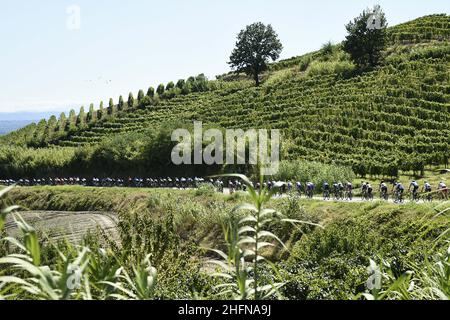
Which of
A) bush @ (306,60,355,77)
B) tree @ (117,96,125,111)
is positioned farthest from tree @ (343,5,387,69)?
tree @ (117,96,125,111)

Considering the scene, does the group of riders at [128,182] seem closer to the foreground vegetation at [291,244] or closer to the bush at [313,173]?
the foreground vegetation at [291,244]

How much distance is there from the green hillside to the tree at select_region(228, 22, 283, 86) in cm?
283

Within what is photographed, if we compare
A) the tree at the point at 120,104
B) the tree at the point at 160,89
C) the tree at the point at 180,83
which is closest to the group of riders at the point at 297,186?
the tree at the point at 120,104

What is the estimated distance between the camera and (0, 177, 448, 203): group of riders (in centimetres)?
2564

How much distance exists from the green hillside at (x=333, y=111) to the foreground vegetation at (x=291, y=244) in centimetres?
1374

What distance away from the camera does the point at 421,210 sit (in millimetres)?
21250

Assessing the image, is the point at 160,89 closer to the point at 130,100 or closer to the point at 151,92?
the point at 151,92

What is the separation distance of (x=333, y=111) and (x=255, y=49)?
110ft

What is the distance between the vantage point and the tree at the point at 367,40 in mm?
66125

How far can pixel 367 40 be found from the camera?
66062 millimetres

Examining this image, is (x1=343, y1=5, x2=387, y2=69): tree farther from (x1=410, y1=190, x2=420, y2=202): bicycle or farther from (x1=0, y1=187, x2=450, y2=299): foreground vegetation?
(x1=410, y1=190, x2=420, y2=202): bicycle

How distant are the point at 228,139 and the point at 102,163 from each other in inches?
698
